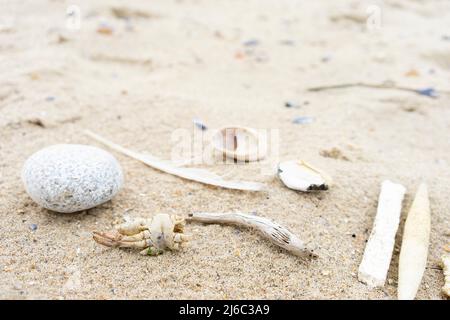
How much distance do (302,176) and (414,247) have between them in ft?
2.16

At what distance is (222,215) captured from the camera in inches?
84.1

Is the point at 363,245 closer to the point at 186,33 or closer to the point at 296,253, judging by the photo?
the point at 296,253

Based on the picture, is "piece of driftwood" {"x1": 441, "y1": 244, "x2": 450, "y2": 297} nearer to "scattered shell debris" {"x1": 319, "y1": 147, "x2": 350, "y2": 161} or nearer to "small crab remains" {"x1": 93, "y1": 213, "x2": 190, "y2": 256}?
"scattered shell debris" {"x1": 319, "y1": 147, "x2": 350, "y2": 161}

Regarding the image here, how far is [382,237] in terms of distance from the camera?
81.0 inches

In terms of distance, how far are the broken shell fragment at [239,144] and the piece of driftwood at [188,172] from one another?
0.20 m

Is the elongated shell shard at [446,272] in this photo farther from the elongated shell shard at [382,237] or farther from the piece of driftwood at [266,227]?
the piece of driftwood at [266,227]

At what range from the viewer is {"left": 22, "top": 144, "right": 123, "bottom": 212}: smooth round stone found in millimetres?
2027

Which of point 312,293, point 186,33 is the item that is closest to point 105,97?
point 186,33

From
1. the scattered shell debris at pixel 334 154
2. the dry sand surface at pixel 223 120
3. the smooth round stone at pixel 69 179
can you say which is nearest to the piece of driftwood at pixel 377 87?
the dry sand surface at pixel 223 120

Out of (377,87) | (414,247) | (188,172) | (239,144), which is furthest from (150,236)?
(377,87)

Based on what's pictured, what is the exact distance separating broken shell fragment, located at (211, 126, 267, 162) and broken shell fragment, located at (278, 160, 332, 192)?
0.79ft

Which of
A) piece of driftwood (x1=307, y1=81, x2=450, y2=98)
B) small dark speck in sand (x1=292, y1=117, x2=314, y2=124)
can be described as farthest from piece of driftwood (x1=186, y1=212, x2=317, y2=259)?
piece of driftwood (x1=307, y1=81, x2=450, y2=98)

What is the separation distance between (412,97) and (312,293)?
2453mm
